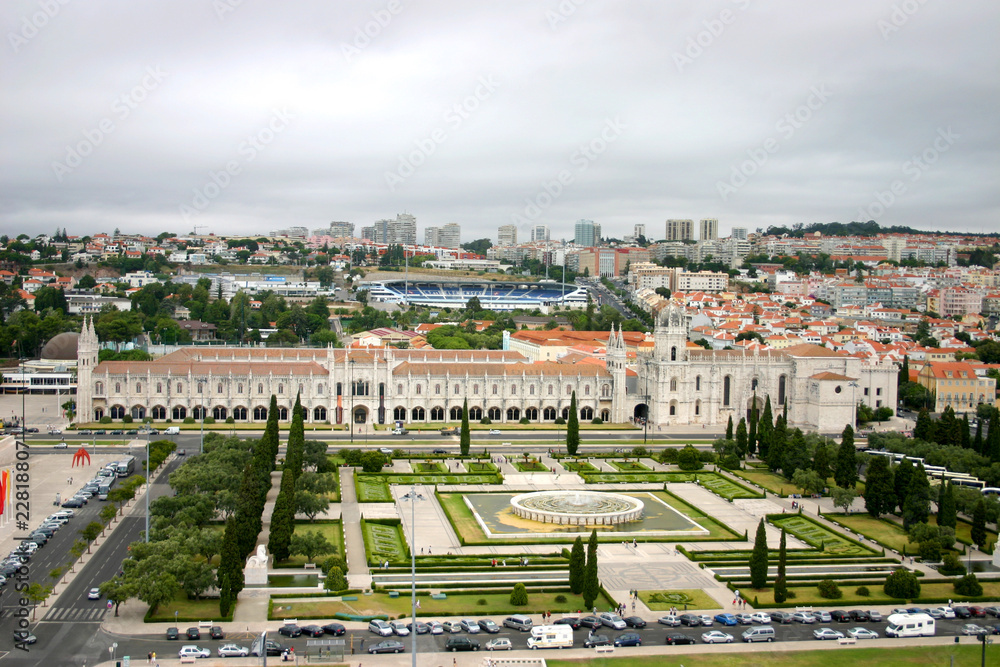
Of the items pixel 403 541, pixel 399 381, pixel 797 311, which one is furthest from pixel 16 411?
pixel 797 311

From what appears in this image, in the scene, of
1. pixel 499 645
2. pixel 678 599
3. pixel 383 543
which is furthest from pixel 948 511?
pixel 383 543

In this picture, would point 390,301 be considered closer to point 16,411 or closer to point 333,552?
point 16,411

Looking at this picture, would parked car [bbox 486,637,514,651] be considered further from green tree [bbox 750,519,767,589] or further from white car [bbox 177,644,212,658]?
green tree [bbox 750,519,767,589]

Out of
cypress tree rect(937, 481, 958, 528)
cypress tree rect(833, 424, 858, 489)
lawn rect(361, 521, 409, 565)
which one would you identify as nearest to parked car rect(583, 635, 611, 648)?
lawn rect(361, 521, 409, 565)

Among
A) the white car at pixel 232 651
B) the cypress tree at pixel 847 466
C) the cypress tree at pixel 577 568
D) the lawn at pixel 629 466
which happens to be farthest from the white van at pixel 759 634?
the lawn at pixel 629 466

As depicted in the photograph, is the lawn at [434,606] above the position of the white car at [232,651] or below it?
below

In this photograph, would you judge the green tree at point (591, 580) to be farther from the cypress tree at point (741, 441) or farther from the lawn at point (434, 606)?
the cypress tree at point (741, 441)
